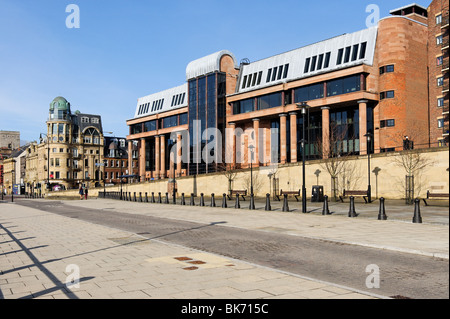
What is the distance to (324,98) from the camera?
50406 millimetres

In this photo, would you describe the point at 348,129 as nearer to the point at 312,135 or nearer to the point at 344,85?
the point at 312,135

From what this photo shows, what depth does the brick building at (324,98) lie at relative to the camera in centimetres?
4769

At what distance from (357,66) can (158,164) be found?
48415 mm

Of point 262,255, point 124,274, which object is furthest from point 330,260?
point 124,274

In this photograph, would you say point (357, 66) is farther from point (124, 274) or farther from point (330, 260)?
point (124, 274)

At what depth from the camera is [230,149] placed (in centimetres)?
6384

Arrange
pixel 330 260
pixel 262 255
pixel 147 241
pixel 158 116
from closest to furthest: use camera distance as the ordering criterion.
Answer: pixel 330 260 < pixel 262 255 < pixel 147 241 < pixel 158 116

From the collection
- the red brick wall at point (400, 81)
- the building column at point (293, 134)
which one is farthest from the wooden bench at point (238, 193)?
the red brick wall at point (400, 81)

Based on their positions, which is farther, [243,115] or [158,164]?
[158,164]

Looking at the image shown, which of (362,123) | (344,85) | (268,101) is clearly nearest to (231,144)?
(268,101)

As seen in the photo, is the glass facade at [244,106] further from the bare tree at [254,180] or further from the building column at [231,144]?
the bare tree at [254,180]

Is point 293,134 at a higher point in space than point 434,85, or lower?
lower

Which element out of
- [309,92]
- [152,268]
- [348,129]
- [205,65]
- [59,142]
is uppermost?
[205,65]
